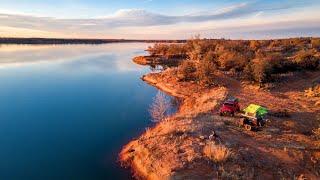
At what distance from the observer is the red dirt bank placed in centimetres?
1734

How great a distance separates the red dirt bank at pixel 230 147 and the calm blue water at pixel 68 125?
1752 millimetres

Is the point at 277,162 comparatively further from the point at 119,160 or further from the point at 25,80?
the point at 25,80

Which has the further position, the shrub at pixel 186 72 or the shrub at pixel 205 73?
the shrub at pixel 186 72

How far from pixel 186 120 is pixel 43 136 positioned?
964 cm

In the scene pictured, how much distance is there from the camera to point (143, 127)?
2739 cm

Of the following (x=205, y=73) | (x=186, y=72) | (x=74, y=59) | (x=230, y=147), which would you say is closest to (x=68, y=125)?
(x=230, y=147)

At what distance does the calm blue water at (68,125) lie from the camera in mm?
20234

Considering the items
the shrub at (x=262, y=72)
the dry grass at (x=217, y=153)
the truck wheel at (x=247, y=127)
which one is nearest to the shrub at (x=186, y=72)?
the shrub at (x=262, y=72)

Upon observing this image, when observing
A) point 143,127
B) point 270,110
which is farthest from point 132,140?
point 270,110

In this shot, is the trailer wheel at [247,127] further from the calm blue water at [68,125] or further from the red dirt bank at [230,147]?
the calm blue water at [68,125]

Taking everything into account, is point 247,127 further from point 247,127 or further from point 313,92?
A: point 313,92

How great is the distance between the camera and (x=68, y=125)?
27906 mm

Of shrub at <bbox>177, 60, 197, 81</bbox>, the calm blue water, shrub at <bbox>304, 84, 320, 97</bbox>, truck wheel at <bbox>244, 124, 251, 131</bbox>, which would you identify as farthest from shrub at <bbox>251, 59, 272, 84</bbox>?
truck wheel at <bbox>244, 124, 251, 131</bbox>

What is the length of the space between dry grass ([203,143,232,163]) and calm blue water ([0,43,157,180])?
4.30 m
